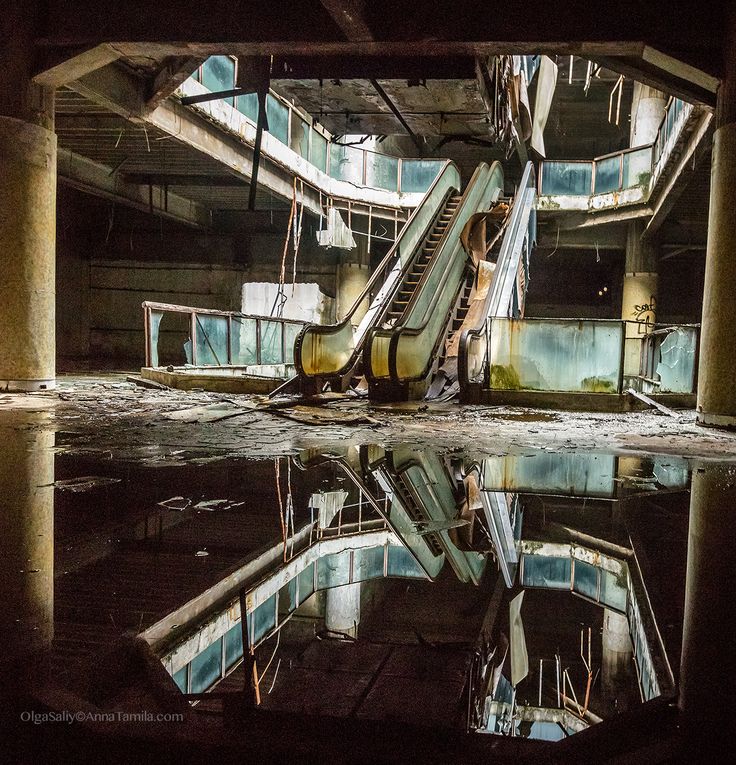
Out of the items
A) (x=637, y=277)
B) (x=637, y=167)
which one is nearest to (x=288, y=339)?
(x=637, y=167)

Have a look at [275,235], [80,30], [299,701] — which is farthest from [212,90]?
[299,701]

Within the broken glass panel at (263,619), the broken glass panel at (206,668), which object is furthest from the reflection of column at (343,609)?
the broken glass panel at (206,668)

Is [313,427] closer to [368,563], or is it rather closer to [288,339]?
[368,563]

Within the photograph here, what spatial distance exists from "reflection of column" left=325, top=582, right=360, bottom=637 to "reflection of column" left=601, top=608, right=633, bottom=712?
73cm

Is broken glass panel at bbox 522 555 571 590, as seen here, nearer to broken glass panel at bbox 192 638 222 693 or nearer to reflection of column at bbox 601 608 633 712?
reflection of column at bbox 601 608 633 712

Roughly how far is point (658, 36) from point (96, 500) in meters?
7.36

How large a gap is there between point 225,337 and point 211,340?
40 centimetres

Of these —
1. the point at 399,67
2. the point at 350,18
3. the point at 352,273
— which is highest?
the point at 399,67

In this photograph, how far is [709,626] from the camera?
6.63 ft

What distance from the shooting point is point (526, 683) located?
1.73 meters

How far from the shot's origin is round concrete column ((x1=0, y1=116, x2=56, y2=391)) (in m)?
8.41

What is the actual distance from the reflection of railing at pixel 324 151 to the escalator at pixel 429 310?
3743mm

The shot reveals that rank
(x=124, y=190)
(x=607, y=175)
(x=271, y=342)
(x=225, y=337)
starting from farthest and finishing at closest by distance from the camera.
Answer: (x=607, y=175) < (x=124, y=190) < (x=271, y=342) < (x=225, y=337)

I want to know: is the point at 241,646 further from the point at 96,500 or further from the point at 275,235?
the point at 275,235
